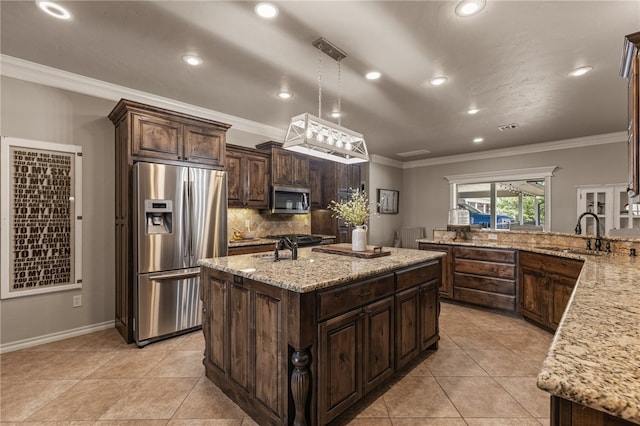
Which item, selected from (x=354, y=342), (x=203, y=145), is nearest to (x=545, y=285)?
(x=354, y=342)

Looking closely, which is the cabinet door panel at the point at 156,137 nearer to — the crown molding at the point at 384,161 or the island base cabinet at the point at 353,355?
the island base cabinet at the point at 353,355

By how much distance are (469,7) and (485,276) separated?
3.27 metres

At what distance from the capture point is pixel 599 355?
2.55 ft

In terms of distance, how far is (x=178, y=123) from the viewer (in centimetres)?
335

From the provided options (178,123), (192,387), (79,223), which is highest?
(178,123)

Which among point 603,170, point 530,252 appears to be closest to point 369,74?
point 530,252

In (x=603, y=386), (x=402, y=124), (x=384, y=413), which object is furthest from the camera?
(x=402, y=124)

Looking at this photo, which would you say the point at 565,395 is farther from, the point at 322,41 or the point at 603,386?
the point at 322,41

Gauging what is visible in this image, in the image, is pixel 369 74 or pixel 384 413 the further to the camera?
pixel 369 74

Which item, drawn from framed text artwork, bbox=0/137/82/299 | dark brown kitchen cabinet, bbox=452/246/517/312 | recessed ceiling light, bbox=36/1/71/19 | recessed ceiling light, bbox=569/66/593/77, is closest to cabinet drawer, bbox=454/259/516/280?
dark brown kitchen cabinet, bbox=452/246/517/312

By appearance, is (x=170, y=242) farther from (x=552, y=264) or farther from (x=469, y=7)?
(x=552, y=264)

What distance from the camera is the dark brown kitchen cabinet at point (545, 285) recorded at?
3.06 meters

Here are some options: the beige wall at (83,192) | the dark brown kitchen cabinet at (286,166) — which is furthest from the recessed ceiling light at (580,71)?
the beige wall at (83,192)

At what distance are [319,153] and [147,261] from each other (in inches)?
81.3
